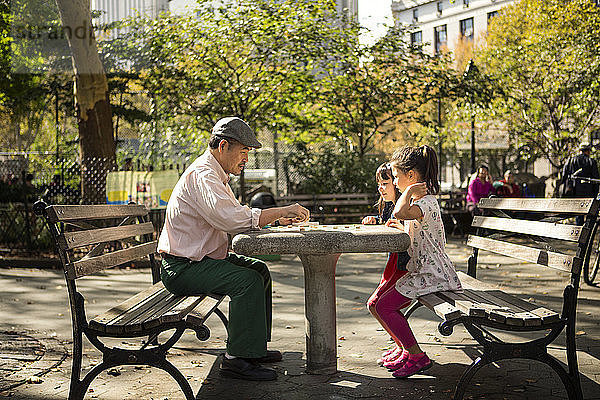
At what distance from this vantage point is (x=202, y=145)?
17016mm

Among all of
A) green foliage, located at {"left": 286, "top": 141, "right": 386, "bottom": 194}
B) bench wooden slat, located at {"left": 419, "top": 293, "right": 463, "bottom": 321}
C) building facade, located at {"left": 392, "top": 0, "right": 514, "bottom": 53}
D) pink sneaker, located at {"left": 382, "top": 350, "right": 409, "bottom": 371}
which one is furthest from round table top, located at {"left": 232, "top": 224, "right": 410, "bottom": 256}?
building facade, located at {"left": 392, "top": 0, "right": 514, "bottom": 53}

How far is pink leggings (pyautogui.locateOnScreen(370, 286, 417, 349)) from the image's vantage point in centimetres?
499

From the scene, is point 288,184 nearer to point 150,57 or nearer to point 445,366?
point 150,57

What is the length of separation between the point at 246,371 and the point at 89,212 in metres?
1.48

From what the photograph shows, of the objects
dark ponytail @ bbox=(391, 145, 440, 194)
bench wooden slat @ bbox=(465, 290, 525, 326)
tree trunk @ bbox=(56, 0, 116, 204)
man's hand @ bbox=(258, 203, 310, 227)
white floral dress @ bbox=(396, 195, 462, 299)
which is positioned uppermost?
tree trunk @ bbox=(56, 0, 116, 204)

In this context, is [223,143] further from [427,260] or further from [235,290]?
[427,260]

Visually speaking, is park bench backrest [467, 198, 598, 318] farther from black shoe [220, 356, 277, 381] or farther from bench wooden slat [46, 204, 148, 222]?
bench wooden slat [46, 204, 148, 222]

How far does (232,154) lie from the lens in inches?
206

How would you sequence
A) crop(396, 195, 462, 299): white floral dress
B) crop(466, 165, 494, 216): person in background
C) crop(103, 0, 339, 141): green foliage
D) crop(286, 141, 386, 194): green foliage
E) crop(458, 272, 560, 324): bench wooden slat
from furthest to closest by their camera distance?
crop(286, 141, 386, 194): green foliage → crop(466, 165, 494, 216): person in background → crop(103, 0, 339, 141): green foliage → crop(396, 195, 462, 299): white floral dress → crop(458, 272, 560, 324): bench wooden slat

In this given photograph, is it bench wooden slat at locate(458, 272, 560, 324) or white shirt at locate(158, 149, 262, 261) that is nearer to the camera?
bench wooden slat at locate(458, 272, 560, 324)

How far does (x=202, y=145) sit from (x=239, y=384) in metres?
12.4

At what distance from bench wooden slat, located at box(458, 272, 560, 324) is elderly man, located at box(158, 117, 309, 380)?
4.18ft

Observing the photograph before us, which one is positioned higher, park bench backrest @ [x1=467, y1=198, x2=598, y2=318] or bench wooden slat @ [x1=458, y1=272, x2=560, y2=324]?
park bench backrest @ [x1=467, y1=198, x2=598, y2=318]

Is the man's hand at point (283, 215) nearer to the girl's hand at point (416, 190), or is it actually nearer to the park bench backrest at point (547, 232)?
the girl's hand at point (416, 190)
